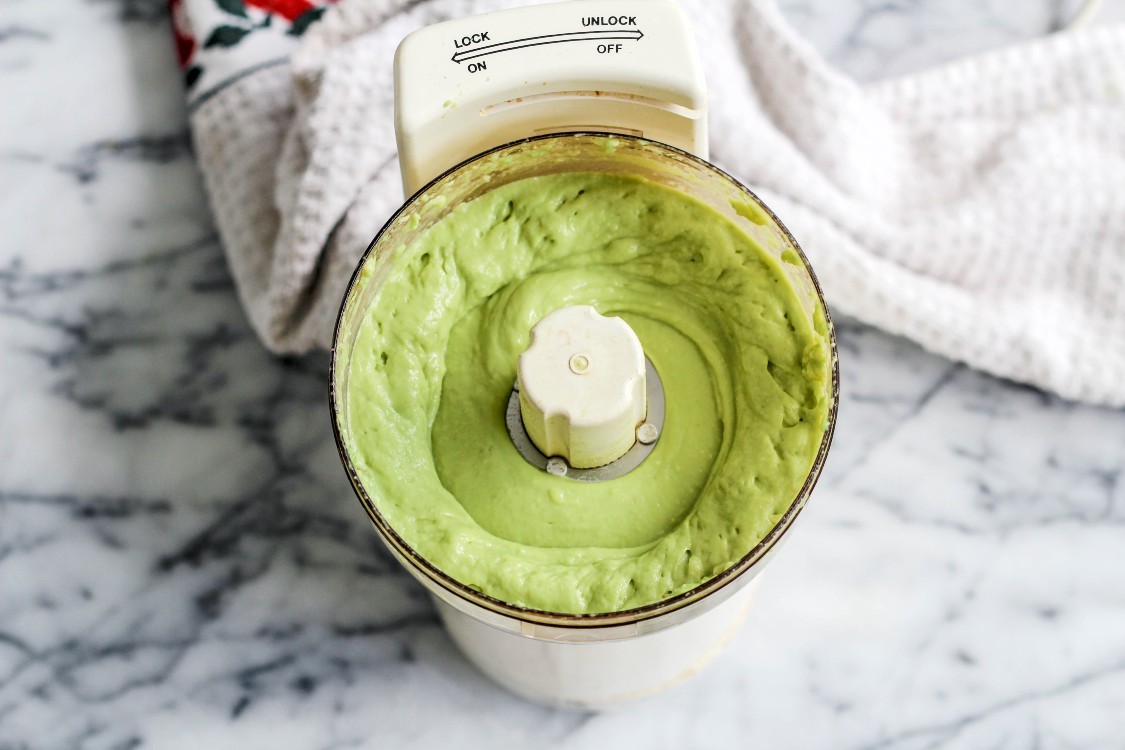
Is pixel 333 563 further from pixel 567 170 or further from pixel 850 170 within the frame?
pixel 850 170

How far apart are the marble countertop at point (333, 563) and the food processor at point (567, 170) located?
0.66ft

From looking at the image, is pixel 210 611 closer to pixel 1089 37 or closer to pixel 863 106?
pixel 863 106

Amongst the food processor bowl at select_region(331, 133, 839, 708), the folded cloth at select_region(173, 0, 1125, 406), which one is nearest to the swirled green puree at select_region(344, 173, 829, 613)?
the food processor bowl at select_region(331, 133, 839, 708)

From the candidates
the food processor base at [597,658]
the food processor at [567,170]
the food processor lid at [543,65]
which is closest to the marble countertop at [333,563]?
the food processor base at [597,658]

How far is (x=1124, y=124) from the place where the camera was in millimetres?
923

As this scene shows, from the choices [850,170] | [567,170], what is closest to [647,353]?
[567,170]

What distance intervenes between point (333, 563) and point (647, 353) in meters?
0.32

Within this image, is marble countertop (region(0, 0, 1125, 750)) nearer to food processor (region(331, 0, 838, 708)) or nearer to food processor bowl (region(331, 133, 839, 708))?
food processor bowl (region(331, 133, 839, 708))

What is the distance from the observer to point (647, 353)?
0.70m

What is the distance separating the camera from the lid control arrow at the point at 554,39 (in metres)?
0.66

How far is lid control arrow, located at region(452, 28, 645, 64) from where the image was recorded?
2.15ft

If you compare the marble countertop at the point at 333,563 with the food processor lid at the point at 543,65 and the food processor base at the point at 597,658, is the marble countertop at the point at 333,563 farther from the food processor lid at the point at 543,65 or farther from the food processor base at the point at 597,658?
the food processor lid at the point at 543,65

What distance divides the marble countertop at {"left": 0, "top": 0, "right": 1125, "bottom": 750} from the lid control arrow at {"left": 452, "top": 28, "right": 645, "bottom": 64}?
14.1 inches

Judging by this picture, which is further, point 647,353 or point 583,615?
point 647,353
